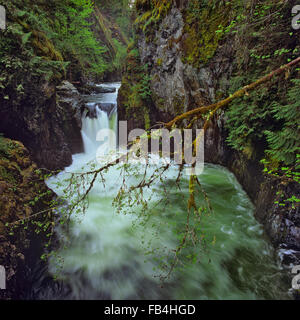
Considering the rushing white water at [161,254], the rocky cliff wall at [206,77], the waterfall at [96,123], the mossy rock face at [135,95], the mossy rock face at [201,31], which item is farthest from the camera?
the waterfall at [96,123]

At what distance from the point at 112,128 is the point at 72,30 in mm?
7368

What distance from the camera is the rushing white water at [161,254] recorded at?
3613 mm

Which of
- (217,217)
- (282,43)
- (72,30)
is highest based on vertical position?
(72,30)

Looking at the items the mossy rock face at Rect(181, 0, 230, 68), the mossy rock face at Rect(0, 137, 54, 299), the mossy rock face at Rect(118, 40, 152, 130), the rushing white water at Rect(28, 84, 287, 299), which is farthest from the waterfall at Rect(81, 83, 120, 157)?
the mossy rock face at Rect(181, 0, 230, 68)

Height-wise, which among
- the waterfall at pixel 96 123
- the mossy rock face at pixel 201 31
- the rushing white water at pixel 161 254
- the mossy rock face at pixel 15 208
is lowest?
the rushing white water at pixel 161 254

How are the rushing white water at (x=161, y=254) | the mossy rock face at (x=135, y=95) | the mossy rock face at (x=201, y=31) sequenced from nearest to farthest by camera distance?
the rushing white water at (x=161, y=254), the mossy rock face at (x=201, y=31), the mossy rock face at (x=135, y=95)

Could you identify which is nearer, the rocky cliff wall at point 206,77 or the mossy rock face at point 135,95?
the rocky cliff wall at point 206,77

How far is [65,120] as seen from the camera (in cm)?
866

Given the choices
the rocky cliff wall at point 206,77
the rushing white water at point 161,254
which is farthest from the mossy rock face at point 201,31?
the rushing white water at point 161,254

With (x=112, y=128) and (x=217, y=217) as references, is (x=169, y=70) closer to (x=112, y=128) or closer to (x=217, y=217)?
(x=112, y=128)

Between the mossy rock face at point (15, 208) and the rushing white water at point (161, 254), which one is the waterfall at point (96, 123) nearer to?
the rushing white water at point (161, 254)

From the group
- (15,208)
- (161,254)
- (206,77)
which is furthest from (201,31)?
(15,208)
